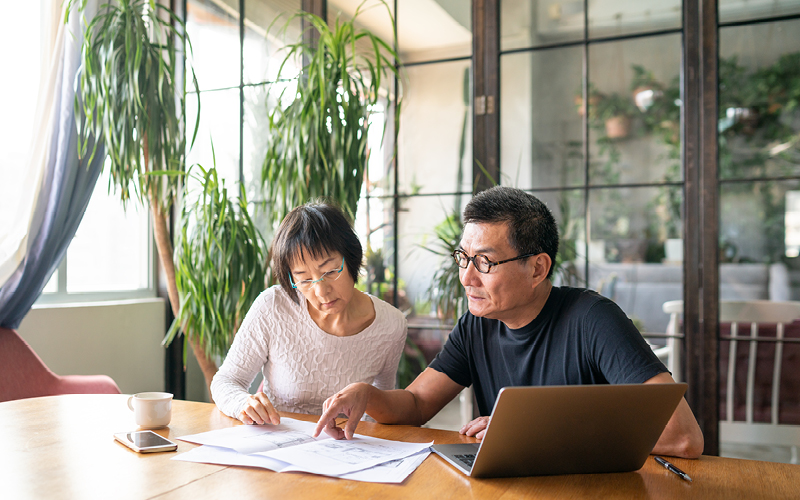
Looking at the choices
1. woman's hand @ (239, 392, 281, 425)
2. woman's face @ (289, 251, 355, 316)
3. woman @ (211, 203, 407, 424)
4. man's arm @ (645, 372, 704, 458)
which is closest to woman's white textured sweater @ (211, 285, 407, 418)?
woman @ (211, 203, 407, 424)

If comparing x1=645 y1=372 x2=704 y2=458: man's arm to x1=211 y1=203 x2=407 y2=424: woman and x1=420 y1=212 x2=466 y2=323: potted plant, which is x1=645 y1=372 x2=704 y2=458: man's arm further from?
x1=420 y1=212 x2=466 y2=323: potted plant

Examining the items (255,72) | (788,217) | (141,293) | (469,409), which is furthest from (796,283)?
(141,293)

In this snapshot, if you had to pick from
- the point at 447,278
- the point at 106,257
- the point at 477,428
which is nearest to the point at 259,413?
the point at 477,428

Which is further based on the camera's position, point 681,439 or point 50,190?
point 50,190

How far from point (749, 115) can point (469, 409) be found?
69.9 inches

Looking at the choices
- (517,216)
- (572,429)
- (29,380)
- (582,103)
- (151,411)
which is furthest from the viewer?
(582,103)

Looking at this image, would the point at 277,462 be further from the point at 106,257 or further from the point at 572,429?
the point at 106,257

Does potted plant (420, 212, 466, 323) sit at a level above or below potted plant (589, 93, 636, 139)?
below

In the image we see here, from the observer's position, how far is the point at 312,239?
164 centimetres

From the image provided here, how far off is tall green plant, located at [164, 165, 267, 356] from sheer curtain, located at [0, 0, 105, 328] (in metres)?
0.55

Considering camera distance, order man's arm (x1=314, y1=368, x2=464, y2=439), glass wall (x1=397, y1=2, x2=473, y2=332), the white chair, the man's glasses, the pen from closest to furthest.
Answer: the pen < man's arm (x1=314, y1=368, x2=464, y2=439) < the man's glasses < the white chair < glass wall (x1=397, y1=2, x2=473, y2=332)

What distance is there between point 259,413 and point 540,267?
73 cm

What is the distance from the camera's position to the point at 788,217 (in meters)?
2.46

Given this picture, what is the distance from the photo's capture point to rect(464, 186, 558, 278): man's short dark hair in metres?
1.42
